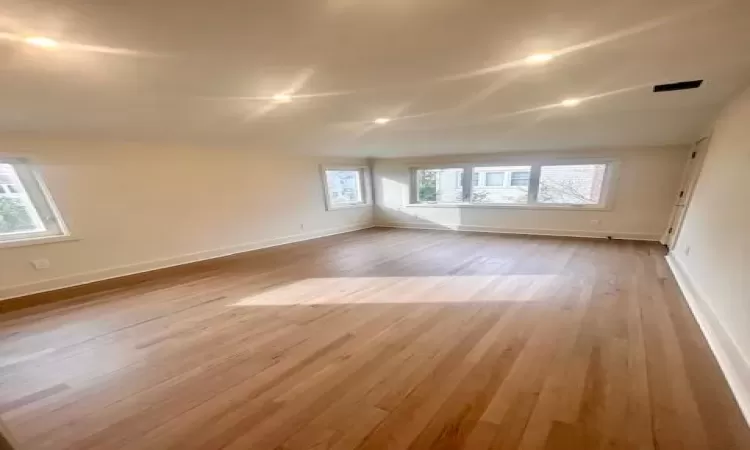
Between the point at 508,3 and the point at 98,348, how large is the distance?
11.1ft

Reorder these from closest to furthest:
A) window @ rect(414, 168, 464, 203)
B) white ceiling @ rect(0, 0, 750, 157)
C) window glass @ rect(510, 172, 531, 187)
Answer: white ceiling @ rect(0, 0, 750, 157) < window glass @ rect(510, 172, 531, 187) < window @ rect(414, 168, 464, 203)

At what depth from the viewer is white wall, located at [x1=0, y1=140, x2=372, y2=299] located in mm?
Result: 3510

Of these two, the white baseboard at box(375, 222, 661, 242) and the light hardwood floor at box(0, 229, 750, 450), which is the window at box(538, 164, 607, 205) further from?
the light hardwood floor at box(0, 229, 750, 450)

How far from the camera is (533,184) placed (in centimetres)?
598

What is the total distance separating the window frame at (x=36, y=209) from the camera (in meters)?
3.31

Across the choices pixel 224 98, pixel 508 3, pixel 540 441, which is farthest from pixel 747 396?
pixel 224 98

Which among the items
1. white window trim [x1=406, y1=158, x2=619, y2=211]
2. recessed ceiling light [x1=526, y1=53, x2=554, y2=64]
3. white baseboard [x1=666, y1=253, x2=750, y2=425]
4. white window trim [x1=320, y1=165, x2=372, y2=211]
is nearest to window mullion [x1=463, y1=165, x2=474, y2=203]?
white window trim [x1=406, y1=158, x2=619, y2=211]

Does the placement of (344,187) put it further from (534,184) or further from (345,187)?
(534,184)

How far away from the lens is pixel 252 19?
1.44 meters

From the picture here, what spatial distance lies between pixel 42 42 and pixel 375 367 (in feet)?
8.28

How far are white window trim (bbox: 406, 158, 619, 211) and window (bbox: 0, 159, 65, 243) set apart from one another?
19.6 ft

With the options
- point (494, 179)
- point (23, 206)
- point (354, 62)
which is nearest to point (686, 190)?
point (494, 179)

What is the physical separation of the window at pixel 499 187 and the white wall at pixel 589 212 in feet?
0.69

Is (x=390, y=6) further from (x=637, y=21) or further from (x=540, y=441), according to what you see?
(x=540, y=441)
